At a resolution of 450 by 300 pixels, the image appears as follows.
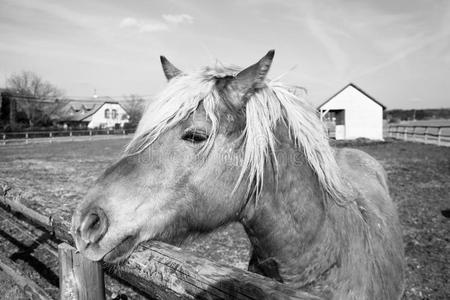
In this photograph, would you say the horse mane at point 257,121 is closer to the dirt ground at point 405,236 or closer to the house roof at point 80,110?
the dirt ground at point 405,236

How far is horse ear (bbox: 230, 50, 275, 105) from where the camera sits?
78.3 inches

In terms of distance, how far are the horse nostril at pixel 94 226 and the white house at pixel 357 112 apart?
1274 inches

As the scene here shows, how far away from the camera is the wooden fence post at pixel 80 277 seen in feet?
7.33

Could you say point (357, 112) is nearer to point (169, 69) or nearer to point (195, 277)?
point (169, 69)

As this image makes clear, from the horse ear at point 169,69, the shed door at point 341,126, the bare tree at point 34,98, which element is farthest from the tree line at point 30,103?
the horse ear at point 169,69

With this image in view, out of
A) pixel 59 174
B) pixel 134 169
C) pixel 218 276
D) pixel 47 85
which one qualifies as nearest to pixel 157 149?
pixel 134 169

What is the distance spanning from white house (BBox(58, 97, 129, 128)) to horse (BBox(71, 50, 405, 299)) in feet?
234

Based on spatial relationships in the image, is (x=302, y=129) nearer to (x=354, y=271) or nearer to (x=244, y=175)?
(x=244, y=175)

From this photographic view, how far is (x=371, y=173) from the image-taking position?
4.79 meters

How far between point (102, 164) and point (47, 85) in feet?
191

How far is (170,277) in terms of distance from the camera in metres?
1.76

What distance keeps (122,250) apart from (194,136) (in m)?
0.82

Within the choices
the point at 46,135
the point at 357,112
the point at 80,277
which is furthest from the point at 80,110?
the point at 80,277

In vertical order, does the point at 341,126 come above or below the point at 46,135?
above
